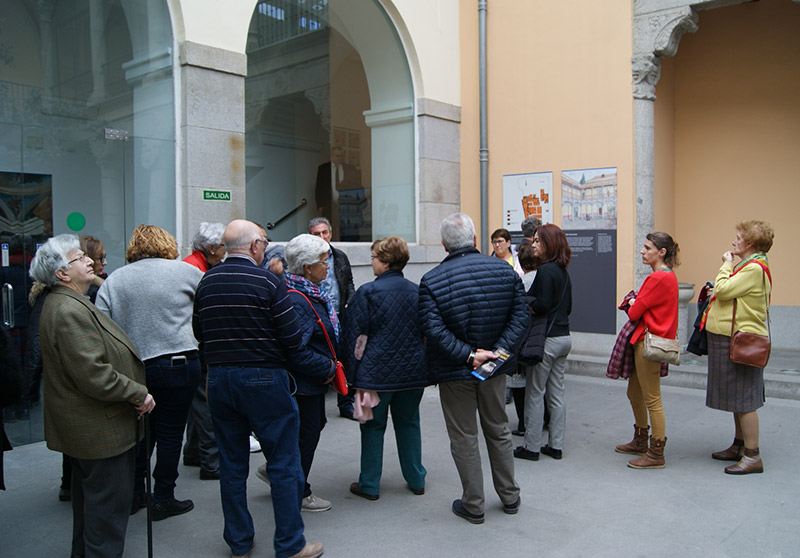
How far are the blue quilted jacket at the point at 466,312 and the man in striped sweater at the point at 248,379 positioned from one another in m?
0.89

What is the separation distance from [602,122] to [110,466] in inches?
285

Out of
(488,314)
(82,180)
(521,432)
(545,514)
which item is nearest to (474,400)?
(488,314)

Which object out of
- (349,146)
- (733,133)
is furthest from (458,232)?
(733,133)

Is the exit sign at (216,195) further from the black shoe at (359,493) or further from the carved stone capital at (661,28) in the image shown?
the carved stone capital at (661,28)

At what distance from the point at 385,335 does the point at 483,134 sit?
6160mm

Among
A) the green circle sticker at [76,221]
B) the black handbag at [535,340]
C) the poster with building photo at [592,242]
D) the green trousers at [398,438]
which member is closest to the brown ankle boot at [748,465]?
the black handbag at [535,340]

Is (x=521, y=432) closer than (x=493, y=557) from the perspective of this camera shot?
No

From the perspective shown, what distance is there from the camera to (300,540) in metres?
3.52

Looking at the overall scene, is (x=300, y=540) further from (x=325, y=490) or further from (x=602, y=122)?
(x=602, y=122)

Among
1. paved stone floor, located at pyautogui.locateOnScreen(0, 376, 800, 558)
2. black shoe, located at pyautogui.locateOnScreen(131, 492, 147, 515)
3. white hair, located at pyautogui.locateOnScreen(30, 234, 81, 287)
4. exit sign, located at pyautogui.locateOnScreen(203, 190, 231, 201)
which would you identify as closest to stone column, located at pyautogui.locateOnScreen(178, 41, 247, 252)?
exit sign, located at pyautogui.locateOnScreen(203, 190, 231, 201)

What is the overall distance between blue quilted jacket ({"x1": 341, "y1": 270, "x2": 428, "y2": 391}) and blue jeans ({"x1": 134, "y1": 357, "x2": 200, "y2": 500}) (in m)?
0.97

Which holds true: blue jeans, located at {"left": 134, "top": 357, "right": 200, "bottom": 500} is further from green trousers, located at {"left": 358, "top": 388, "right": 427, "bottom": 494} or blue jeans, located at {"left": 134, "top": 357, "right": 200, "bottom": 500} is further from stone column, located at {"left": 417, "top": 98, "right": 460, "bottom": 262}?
stone column, located at {"left": 417, "top": 98, "right": 460, "bottom": 262}

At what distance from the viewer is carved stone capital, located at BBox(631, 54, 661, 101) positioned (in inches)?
326

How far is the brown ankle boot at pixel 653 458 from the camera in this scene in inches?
193
